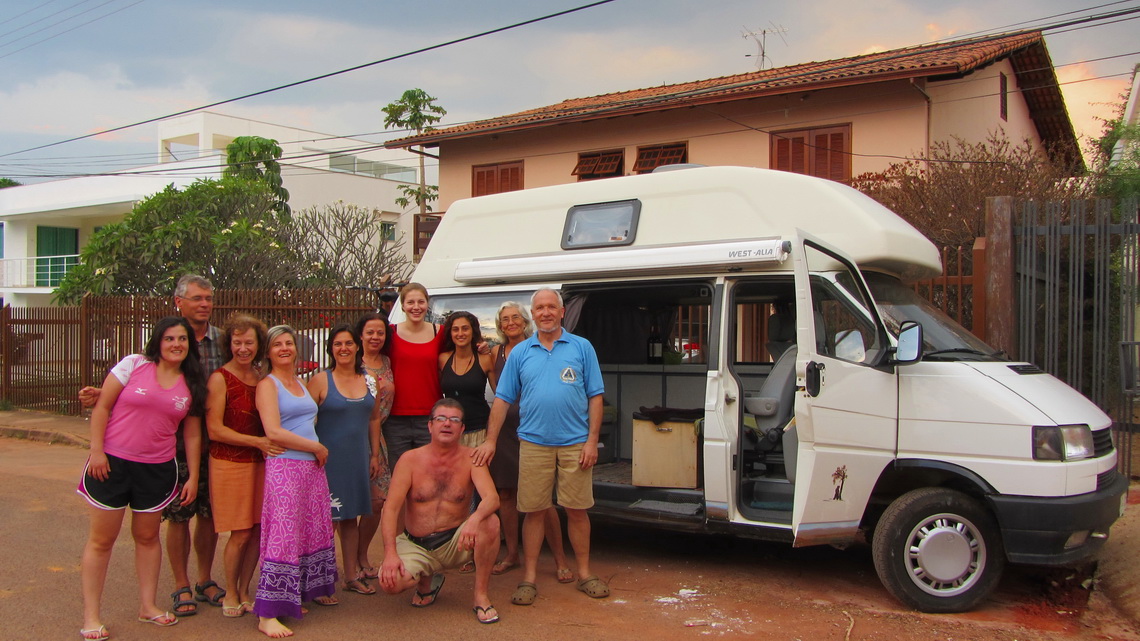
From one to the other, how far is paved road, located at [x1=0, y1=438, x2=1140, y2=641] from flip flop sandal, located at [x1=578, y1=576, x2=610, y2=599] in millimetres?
55

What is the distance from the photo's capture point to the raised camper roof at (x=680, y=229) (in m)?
5.68

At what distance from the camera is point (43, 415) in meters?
14.7

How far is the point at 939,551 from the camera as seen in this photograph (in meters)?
5.05

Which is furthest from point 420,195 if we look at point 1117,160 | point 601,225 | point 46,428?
point 601,225

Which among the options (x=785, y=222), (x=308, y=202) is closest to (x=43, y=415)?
(x=785, y=222)

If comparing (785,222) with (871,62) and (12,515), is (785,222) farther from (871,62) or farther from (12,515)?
(871,62)

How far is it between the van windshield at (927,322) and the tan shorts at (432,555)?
9.39ft

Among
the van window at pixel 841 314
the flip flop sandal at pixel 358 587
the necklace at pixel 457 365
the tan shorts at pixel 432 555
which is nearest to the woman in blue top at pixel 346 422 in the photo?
the flip flop sandal at pixel 358 587

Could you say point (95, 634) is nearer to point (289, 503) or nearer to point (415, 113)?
point (289, 503)

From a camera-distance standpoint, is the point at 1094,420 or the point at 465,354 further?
the point at 465,354

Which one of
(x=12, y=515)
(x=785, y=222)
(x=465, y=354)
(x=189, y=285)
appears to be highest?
(x=785, y=222)

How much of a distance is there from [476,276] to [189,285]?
7.08 feet

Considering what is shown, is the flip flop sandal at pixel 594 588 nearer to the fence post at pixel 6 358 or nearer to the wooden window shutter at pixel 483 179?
the fence post at pixel 6 358

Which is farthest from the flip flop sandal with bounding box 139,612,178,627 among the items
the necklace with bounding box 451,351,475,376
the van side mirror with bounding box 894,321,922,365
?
the van side mirror with bounding box 894,321,922,365
